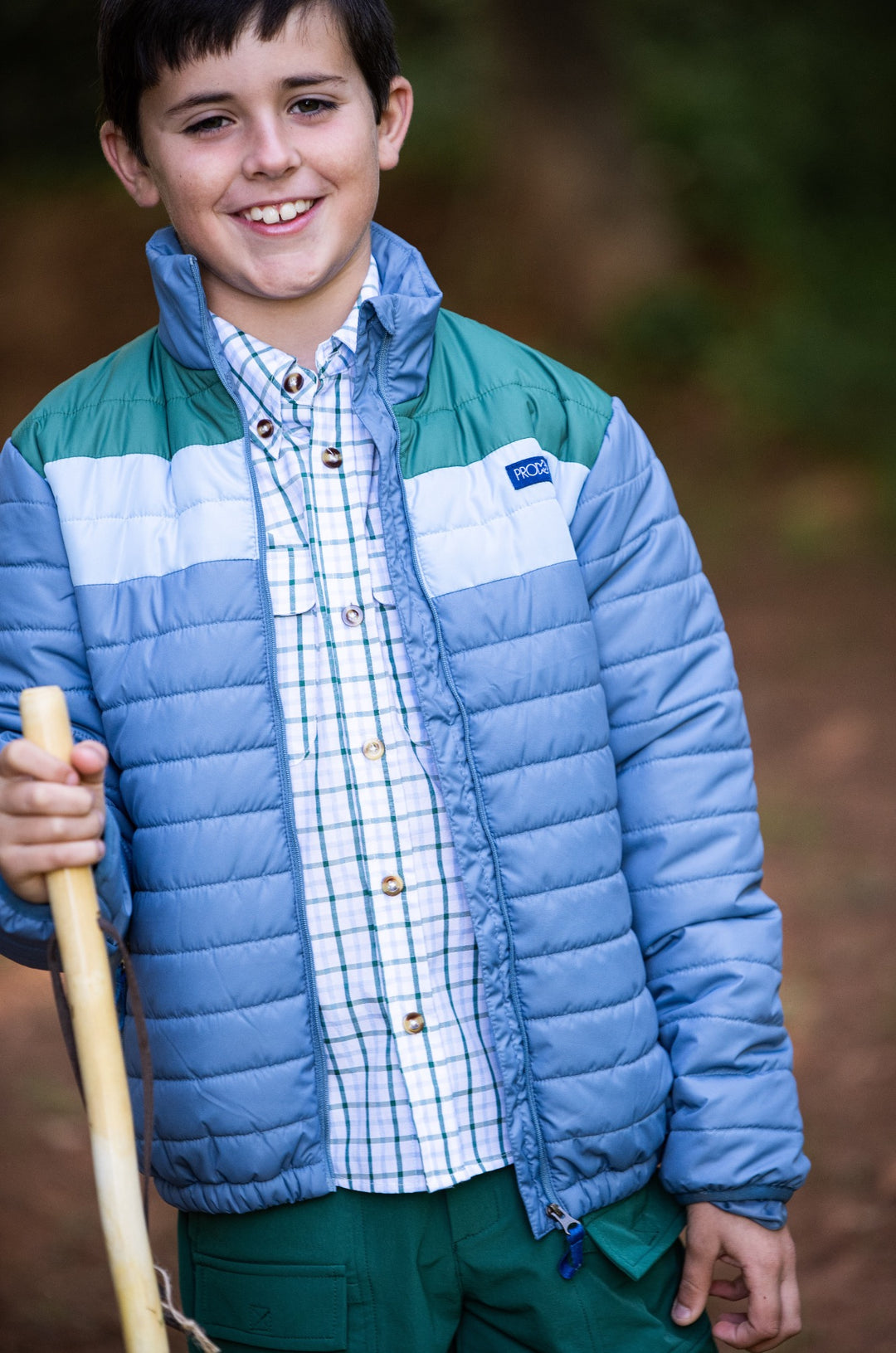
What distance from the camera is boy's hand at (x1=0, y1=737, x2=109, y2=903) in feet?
5.43

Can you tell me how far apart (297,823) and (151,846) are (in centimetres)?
19

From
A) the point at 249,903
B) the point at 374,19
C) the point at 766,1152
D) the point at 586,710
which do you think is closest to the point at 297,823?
the point at 249,903

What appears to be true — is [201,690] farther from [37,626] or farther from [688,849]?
[688,849]

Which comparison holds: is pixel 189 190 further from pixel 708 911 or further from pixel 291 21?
pixel 708 911

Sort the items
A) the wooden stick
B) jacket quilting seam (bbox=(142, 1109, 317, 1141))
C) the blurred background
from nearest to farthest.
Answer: the wooden stick → jacket quilting seam (bbox=(142, 1109, 317, 1141)) → the blurred background

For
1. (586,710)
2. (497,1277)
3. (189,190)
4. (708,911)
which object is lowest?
(497,1277)

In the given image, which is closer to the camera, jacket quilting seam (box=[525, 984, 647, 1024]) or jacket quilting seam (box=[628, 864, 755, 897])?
jacket quilting seam (box=[525, 984, 647, 1024])

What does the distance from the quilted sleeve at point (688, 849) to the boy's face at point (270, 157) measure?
1.61ft

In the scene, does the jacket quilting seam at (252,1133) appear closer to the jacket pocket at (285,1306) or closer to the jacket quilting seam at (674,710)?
the jacket pocket at (285,1306)

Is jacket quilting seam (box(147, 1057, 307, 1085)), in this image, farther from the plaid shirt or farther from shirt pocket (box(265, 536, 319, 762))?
shirt pocket (box(265, 536, 319, 762))

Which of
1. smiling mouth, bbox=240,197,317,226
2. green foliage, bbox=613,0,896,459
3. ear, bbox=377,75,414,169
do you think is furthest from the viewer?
green foliage, bbox=613,0,896,459

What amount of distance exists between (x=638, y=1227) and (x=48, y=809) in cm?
100

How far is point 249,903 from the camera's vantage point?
6.15 feet

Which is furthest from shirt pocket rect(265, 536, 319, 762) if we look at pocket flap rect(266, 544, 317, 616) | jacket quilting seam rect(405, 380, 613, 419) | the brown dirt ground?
the brown dirt ground
